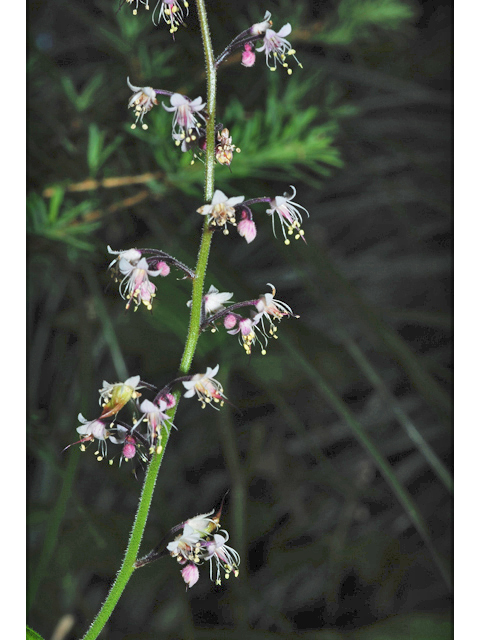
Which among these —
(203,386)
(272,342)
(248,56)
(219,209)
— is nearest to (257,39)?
(248,56)

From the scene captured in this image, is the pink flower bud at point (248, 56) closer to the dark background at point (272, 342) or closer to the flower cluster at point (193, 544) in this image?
the dark background at point (272, 342)

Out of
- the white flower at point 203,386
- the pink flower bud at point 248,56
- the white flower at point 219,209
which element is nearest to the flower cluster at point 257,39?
the pink flower bud at point 248,56

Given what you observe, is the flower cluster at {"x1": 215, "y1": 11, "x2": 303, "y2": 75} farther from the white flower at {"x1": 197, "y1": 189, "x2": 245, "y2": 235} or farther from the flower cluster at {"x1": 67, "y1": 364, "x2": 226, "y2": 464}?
the flower cluster at {"x1": 67, "y1": 364, "x2": 226, "y2": 464}

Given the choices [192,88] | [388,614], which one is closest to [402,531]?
[388,614]

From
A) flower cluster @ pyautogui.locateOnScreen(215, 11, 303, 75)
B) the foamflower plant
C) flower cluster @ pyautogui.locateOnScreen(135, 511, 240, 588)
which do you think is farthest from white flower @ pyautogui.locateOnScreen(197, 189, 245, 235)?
flower cluster @ pyautogui.locateOnScreen(135, 511, 240, 588)

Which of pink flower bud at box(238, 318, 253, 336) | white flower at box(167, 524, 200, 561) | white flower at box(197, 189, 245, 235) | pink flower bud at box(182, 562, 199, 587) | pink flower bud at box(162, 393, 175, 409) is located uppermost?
white flower at box(197, 189, 245, 235)

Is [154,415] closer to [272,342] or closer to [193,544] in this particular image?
[193,544]

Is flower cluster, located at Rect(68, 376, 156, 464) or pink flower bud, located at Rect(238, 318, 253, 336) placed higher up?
pink flower bud, located at Rect(238, 318, 253, 336)
